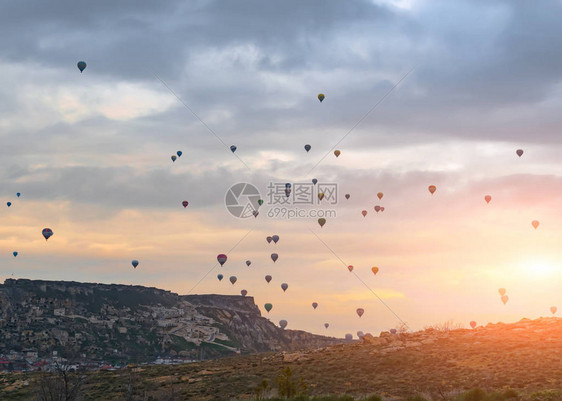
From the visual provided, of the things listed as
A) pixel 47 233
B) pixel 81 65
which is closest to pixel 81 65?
pixel 81 65

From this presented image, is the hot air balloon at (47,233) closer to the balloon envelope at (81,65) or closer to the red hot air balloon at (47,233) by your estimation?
the red hot air balloon at (47,233)

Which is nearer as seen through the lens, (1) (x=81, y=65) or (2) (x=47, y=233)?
(1) (x=81, y=65)

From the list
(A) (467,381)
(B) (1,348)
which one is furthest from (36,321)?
(A) (467,381)

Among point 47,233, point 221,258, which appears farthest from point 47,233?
point 221,258

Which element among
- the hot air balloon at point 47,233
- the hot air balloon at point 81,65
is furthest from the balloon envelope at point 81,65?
the hot air balloon at point 47,233

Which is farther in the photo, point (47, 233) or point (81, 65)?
point (47, 233)

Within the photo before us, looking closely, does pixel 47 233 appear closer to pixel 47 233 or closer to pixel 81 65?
pixel 47 233

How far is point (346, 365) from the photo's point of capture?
205 ft

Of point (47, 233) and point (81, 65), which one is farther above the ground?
point (81, 65)

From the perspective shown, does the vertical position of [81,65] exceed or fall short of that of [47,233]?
it exceeds it

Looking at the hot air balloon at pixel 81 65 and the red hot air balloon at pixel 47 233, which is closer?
the hot air balloon at pixel 81 65

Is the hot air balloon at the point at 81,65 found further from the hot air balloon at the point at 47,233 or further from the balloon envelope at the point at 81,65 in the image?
the hot air balloon at the point at 47,233

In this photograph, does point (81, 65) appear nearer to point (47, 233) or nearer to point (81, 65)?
point (81, 65)

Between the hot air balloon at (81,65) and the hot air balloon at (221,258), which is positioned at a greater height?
the hot air balloon at (81,65)
